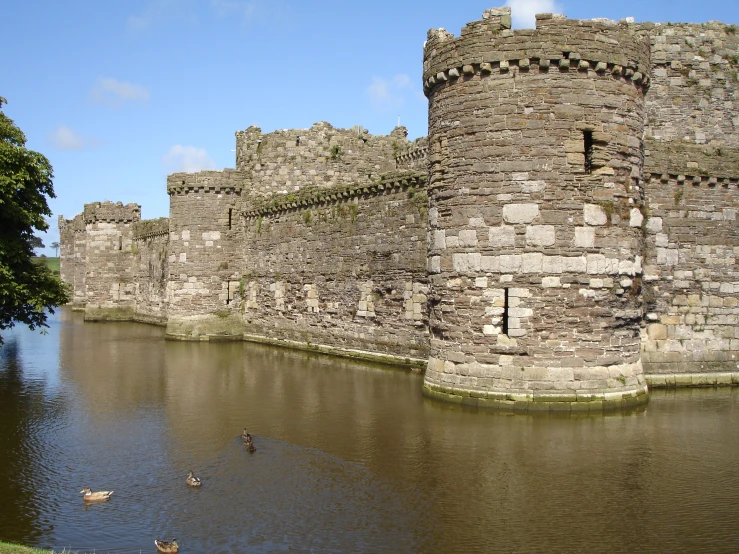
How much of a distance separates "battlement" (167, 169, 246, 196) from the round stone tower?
16085 mm

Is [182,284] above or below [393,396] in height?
above

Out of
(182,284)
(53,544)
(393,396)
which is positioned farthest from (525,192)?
(182,284)

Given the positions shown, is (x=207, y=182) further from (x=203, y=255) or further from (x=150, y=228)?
(x=150, y=228)

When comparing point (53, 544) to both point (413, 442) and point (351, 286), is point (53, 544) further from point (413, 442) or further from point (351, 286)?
point (351, 286)

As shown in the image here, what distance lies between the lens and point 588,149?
13.8 meters

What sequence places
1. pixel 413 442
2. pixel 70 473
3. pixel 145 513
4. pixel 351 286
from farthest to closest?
pixel 351 286 → pixel 413 442 → pixel 70 473 → pixel 145 513

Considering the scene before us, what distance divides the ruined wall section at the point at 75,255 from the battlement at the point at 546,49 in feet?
110

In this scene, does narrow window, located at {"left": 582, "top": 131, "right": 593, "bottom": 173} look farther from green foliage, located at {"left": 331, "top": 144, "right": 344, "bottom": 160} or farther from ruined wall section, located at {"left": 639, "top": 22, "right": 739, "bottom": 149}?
green foliage, located at {"left": 331, "top": 144, "right": 344, "bottom": 160}

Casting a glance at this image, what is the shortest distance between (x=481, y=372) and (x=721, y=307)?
21.8ft

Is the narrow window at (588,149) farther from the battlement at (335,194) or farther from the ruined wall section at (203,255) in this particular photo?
the ruined wall section at (203,255)

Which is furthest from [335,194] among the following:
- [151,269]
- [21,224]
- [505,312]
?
[151,269]

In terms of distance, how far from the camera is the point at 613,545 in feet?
24.1

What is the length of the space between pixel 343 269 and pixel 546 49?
10.6 meters

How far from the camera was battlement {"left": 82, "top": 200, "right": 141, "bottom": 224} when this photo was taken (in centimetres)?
3853
